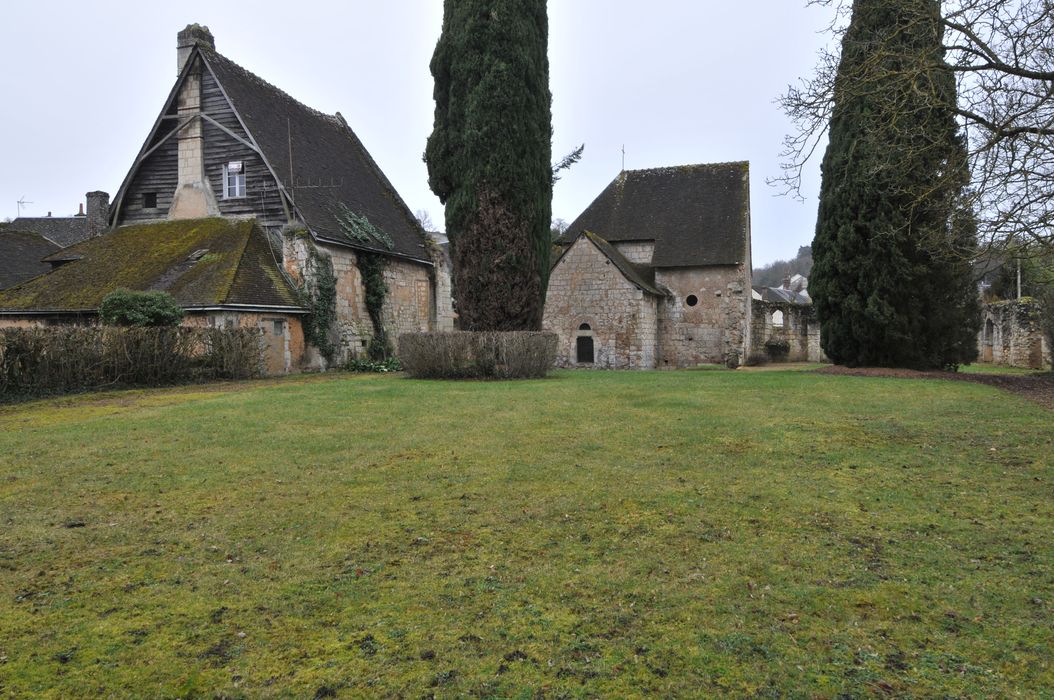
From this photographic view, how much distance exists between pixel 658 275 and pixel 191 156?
19.0m

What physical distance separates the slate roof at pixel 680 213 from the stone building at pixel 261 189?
11.1 meters

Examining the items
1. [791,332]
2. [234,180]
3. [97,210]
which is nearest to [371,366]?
[234,180]

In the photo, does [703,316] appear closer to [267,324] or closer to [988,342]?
[988,342]

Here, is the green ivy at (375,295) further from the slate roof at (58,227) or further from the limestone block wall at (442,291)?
the slate roof at (58,227)

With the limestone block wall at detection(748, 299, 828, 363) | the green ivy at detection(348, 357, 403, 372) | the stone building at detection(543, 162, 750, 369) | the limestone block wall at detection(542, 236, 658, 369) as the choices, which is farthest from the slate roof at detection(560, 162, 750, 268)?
the green ivy at detection(348, 357, 403, 372)

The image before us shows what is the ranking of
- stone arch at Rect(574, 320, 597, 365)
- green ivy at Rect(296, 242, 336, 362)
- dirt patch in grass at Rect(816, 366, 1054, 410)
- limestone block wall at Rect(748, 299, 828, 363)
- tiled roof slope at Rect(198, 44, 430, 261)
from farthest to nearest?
1. limestone block wall at Rect(748, 299, 828, 363)
2. stone arch at Rect(574, 320, 597, 365)
3. tiled roof slope at Rect(198, 44, 430, 261)
4. green ivy at Rect(296, 242, 336, 362)
5. dirt patch in grass at Rect(816, 366, 1054, 410)

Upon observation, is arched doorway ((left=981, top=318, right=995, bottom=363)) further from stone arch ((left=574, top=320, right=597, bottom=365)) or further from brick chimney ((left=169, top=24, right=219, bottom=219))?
brick chimney ((left=169, top=24, right=219, bottom=219))

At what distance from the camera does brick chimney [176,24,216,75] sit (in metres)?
22.6

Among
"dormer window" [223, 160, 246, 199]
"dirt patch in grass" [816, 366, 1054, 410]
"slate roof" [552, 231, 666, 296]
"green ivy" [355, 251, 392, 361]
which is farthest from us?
"slate roof" [552, 231, 666, 296]

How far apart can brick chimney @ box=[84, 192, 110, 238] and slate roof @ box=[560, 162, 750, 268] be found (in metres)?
24.6

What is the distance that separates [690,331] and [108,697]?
28787 millimetres

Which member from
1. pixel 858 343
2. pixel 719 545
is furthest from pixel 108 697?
pixel 858 343

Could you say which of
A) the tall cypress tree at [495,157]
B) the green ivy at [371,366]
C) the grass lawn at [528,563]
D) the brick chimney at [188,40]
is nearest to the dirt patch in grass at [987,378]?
the grass lawn at [528,563]

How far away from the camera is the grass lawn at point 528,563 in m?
2.96
